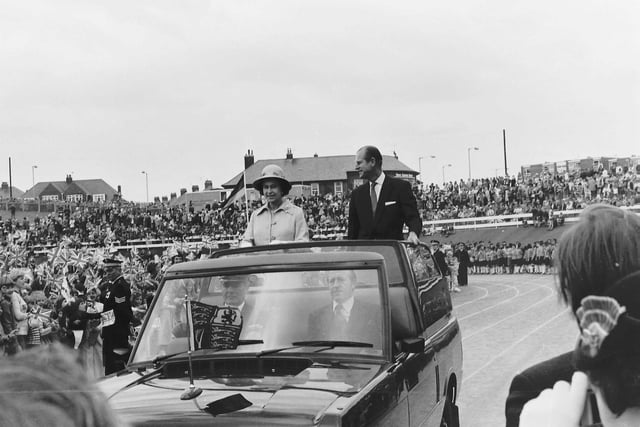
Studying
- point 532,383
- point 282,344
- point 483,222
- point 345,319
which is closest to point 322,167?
point 483,222

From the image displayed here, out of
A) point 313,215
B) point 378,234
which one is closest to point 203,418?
point 378,234

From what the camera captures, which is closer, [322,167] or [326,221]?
[326,221]

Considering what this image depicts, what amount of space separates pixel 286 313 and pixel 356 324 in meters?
0.40

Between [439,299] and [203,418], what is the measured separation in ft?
10.4

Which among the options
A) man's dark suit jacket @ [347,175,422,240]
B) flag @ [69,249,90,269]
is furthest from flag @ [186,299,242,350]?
flag @ [69,249,90,269]

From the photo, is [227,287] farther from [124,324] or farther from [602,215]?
[124,324]

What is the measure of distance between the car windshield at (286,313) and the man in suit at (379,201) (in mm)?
2414

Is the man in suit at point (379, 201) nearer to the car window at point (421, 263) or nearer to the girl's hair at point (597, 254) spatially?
the car window at point (421, 263)

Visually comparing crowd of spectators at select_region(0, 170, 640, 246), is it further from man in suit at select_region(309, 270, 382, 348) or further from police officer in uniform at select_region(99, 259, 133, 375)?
man in suit at select_region(309, 270, 382, 348)

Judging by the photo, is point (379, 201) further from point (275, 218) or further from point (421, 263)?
point (421, 263)

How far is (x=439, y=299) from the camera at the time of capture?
5.99m

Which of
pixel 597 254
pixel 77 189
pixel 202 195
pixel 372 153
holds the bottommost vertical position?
pixel 597 254

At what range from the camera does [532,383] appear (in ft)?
6.07

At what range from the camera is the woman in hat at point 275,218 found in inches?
A: 248
